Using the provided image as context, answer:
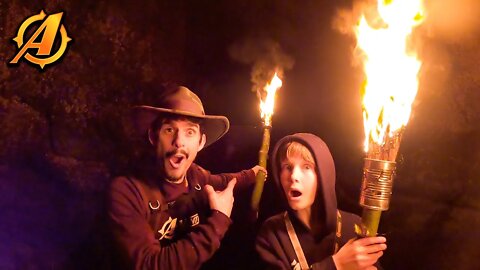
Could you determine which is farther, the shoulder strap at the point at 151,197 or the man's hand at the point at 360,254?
the shoulder strap at the point at 151,197

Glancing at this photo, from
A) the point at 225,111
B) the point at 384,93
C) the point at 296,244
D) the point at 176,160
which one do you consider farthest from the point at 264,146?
the point at 384,93

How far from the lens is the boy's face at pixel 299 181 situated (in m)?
3.26

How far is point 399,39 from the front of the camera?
10.3 ft

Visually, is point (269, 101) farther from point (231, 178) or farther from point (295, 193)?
point (295, 193)

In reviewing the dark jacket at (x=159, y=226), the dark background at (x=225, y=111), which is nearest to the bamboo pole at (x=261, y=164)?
the dark background at (x=225, y=111)

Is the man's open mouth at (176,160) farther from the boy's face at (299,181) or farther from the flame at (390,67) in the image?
the flame at (390,67)

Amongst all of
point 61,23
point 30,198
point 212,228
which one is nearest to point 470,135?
point 212,228

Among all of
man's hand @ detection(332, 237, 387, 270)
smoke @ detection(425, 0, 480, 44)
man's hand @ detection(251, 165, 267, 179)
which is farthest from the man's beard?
smoke @ detection(425, 0, 480, 44)

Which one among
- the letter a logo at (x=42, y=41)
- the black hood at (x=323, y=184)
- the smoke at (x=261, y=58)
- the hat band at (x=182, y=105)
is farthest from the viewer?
the letter a logo at (x=42, y=41)

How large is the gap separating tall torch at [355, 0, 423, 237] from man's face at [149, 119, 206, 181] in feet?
5.78

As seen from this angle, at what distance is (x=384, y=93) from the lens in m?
2.87

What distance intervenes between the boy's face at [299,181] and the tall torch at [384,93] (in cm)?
59

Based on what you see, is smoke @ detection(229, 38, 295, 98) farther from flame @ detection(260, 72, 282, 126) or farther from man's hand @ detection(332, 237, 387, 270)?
man's hand @ detection(332, 237, 387, 270)

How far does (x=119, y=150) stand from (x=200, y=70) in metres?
1.66
